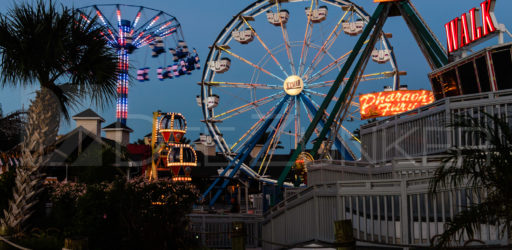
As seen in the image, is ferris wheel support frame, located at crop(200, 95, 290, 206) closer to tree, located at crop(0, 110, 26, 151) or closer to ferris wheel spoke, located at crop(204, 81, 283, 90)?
ferris wheel spoke, located at crop(204, 81, 283, 90)

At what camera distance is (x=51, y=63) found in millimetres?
11266

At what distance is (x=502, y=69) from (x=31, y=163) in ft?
47.1


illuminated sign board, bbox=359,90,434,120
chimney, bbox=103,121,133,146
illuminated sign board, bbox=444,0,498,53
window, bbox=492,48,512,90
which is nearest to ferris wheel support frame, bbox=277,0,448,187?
illuminated sign board, bbox=359,90,434,120

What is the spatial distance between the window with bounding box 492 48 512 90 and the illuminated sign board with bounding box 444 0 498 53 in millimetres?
2396

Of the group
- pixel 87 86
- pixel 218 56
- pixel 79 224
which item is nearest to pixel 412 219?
pixel 79 224

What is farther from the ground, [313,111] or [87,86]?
[313,111]

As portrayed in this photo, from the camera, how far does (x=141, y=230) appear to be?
878cm

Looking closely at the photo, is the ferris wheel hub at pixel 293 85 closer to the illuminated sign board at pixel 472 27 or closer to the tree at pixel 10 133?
the illuminated sign board at pixel 472 27

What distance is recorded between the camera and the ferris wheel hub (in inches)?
1347

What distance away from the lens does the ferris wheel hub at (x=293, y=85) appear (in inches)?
1347

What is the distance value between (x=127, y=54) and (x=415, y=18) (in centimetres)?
3090

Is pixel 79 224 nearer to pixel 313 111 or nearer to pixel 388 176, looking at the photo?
pixel 388 176

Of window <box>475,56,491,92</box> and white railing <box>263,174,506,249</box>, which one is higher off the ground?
window <box>475,56,491,92</box>

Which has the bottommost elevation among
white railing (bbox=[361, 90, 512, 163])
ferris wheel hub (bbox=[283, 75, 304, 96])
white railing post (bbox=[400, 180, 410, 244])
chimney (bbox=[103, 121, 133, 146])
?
white railing post (bbox=[400, 180, 410, 244])
